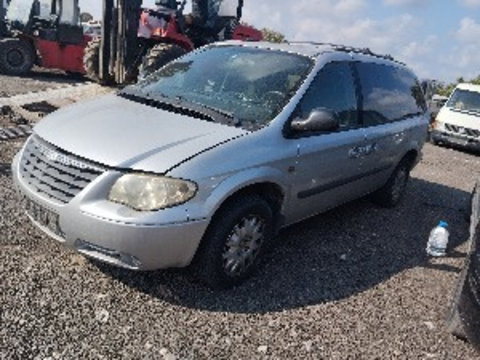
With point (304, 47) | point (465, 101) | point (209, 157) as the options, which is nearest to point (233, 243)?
point (209, 157)

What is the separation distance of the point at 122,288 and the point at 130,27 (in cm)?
764

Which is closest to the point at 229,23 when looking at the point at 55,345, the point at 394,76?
the point at 394,76

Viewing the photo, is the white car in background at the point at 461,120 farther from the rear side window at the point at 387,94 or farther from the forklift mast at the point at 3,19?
the forklift mast at the point at 3,19

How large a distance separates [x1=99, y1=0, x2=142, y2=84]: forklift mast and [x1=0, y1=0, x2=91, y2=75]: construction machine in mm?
4683

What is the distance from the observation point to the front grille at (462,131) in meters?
13.6

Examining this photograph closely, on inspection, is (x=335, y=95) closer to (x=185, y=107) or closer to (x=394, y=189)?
(x=185, y=107)

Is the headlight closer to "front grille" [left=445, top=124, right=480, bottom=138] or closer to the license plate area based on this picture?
the license plate area

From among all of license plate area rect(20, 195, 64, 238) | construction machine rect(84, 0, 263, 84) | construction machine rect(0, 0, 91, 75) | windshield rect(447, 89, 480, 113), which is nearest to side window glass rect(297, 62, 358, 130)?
license plate area rect(20, 195, 64, 238)

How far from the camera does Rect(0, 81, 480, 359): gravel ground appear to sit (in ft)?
10.6

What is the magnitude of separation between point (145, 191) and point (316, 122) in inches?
57.6

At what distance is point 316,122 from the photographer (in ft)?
13.2

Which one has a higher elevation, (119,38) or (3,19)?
(119,38)

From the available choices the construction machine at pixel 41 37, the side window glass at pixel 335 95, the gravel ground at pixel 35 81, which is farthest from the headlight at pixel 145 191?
the construction machine at pixel 41 37

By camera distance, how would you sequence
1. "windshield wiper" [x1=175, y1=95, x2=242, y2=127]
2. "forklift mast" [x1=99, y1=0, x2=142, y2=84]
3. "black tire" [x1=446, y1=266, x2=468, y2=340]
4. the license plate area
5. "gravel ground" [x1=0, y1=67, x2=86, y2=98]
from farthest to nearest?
"gravel ground" [x1=0, y1=67, x2=86, y2=98], "forklift mast" [x1=99, y1=0, x2=142, y2=84], "windshield wiper" [x1=175, y1=95, x2=242, y2=127], "black tire" [x1=446, y1=266, x2=468, y2=340], the license plate area
